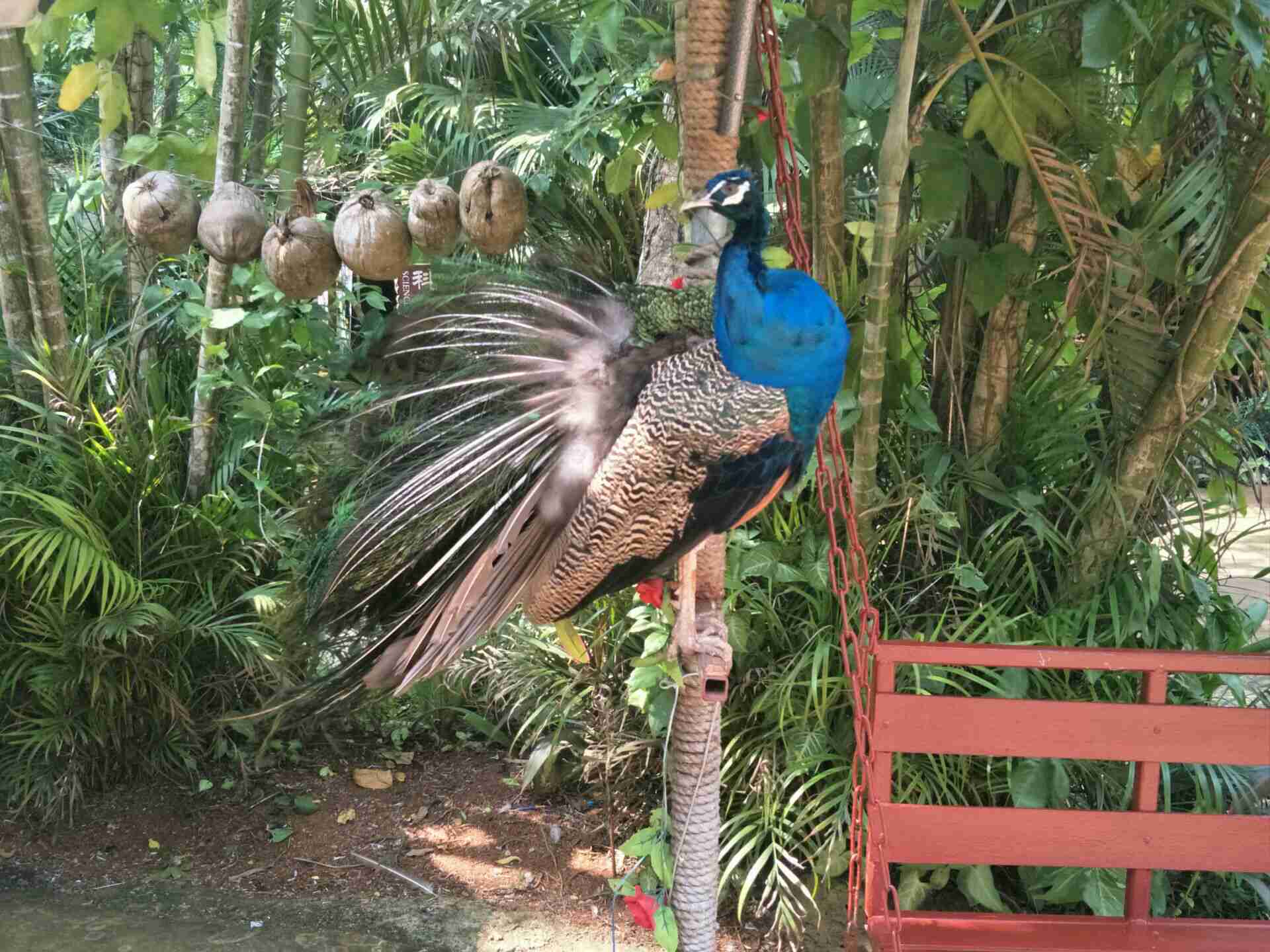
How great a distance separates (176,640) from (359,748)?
804 millimetres

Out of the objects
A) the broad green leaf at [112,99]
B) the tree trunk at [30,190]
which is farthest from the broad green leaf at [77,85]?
the tree trunk at [30,190]

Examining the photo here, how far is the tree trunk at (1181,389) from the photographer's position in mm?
2604

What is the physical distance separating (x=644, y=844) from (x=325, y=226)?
1.29 metres

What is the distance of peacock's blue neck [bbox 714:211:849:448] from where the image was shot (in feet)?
5.64

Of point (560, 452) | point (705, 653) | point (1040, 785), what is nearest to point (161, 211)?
point (560, 452)

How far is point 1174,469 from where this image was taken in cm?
312

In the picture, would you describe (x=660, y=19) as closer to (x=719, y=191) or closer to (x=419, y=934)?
(x=719, y=191)

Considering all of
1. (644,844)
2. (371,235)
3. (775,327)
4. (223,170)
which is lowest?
(644,844)

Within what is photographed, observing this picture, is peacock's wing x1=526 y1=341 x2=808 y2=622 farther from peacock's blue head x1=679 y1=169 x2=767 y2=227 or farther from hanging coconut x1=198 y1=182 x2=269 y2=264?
Result: hanging coconut x1=198 y1=182 x2=269 y2=264

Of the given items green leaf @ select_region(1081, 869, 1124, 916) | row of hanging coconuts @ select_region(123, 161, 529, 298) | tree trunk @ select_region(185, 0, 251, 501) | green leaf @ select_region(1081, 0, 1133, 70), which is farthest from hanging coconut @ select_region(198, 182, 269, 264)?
green leaf @ select_region(1081, 869, 1124, 916)

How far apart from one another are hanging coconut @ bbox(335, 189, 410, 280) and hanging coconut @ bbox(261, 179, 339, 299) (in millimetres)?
40

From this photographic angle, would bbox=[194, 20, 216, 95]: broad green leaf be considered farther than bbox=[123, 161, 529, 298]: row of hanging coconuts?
Yes

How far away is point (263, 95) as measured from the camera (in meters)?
3.43

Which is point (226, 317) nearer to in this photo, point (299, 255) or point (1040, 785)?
point (299, 255)
